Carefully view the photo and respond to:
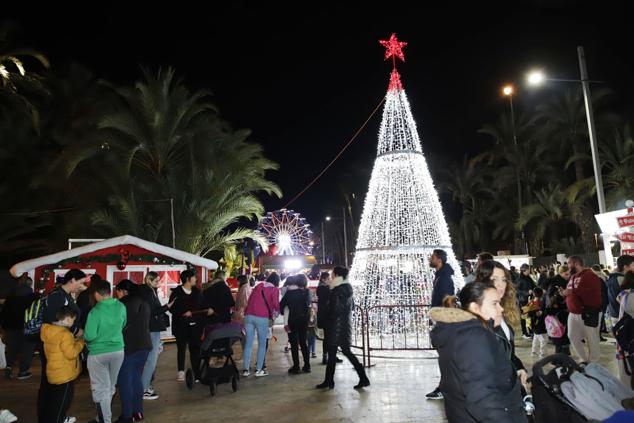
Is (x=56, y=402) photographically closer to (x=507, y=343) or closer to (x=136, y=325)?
(x=136, y=325)

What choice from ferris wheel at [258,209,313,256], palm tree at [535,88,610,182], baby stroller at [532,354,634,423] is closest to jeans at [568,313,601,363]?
baby stroller at [532,354,634,423]

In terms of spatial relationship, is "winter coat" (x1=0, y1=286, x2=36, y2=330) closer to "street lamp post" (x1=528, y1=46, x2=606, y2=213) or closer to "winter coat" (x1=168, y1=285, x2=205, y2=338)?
"winter coat" (x1=168, y1=285, x2=205, y2=338)

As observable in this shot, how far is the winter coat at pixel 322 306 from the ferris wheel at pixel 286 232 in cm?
2425

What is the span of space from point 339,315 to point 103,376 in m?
Result: 3.40

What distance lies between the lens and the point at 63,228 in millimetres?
20656

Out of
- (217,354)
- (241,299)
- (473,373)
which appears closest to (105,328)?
(217,354)

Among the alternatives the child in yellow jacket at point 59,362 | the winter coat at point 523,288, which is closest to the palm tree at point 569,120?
the winter coat at point 523,288

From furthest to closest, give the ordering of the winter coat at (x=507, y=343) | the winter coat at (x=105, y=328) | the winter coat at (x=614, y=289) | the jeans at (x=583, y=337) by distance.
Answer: the winter coat at (x=614, y=289)
the jeans at (x=583, y=337)
the winter coat at (x=105, y=328)
the winter coat at (x=507, y=343)

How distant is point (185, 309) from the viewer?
7.88 m

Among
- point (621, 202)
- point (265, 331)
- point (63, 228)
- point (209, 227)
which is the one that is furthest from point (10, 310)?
point (621, 202)

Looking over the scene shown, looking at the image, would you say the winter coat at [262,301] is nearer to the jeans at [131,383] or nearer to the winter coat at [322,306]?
the winter coat at [322,306]

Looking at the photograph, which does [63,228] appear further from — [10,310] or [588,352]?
[588,352]

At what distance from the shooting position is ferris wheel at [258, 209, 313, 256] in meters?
33.0

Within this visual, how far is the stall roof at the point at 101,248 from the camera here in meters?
12.1
